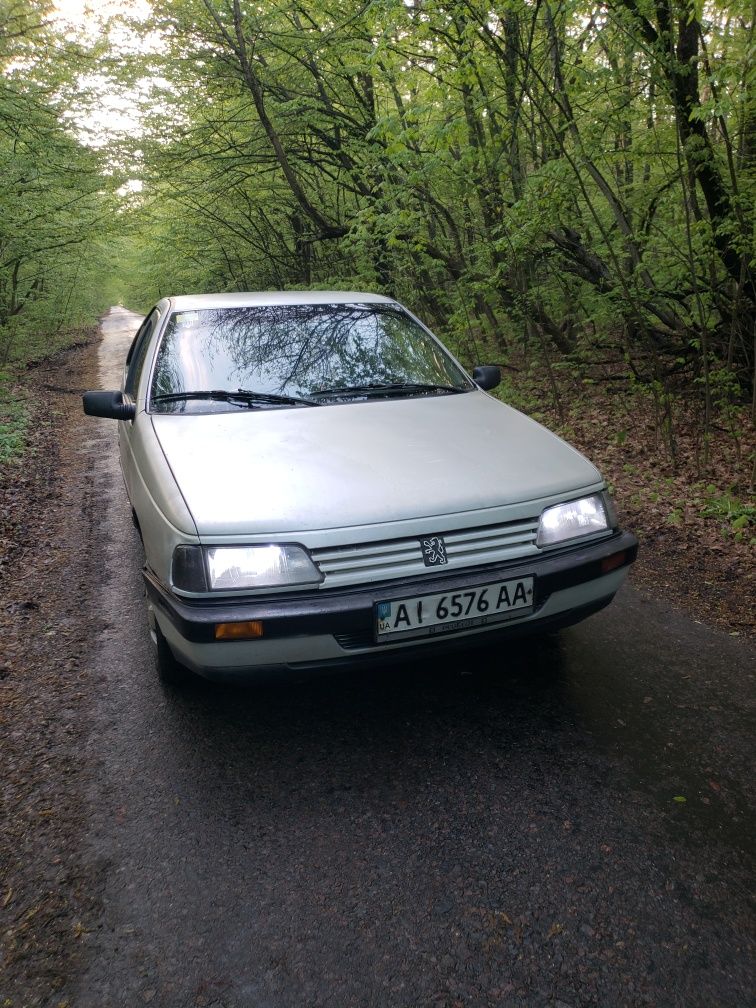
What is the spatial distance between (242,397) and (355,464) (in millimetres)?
913

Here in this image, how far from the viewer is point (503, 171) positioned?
6.69 meters

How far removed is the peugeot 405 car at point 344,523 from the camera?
2.17 metres

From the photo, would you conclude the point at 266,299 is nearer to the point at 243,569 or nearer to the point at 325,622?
the point at 243,569

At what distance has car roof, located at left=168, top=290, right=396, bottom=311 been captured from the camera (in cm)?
386

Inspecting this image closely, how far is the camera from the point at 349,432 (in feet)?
9.23

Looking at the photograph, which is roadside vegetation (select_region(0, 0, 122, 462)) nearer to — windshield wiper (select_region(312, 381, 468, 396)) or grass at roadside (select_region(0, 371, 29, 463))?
grass at roadside (select_region(0, 371, 29, 463))

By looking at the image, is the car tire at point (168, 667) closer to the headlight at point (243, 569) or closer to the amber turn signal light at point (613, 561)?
the headlight at point (243, 569)

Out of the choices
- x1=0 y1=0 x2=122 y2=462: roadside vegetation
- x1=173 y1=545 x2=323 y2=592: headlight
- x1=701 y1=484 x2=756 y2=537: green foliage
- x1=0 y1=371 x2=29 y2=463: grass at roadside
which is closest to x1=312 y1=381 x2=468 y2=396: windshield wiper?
x1=173 y1=545 x2=323 y2=592: headlight

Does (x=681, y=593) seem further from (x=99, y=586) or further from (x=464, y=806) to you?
(x=99, y=586)

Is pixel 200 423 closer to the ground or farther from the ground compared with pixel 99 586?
farther from the ground

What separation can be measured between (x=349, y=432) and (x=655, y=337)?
21.1 feet

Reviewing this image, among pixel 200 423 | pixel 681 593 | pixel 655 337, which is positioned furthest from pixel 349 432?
pixel 655 337

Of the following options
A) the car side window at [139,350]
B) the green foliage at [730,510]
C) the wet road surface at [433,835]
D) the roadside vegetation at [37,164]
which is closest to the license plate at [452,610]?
the wet road surface at [433,835]

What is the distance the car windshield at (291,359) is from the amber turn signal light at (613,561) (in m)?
1.32
